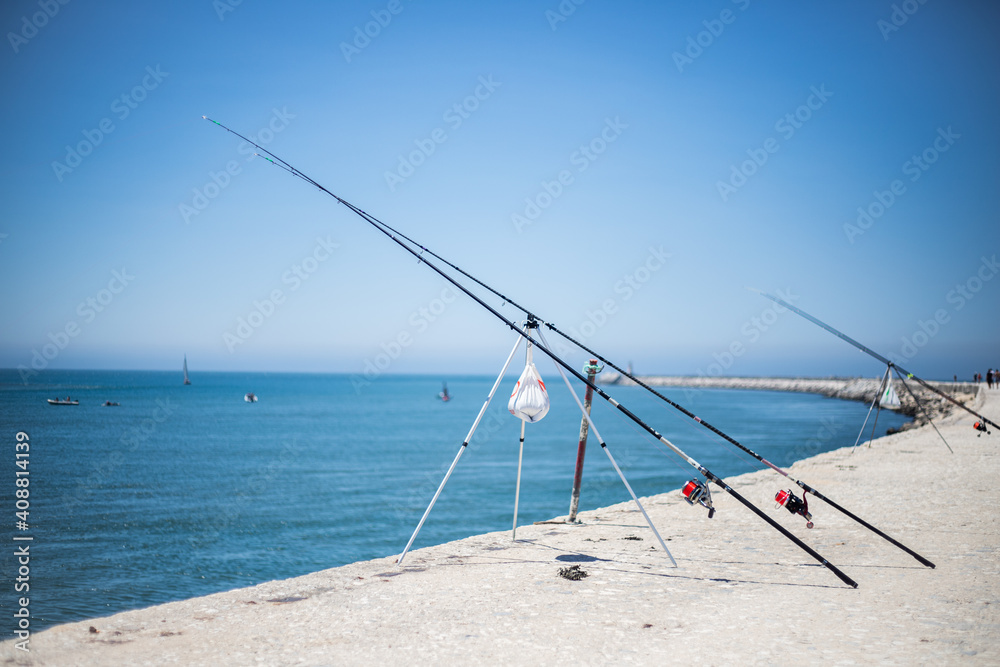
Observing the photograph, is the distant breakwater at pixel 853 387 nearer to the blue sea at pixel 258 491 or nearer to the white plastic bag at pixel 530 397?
the blue sea at pixel 258 491

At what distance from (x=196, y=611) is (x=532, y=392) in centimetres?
503

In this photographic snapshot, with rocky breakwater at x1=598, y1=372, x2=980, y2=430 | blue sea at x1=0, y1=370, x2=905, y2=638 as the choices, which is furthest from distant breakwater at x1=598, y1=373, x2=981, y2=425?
blue sea at x1=0, y1=370, x2=905, y2=638

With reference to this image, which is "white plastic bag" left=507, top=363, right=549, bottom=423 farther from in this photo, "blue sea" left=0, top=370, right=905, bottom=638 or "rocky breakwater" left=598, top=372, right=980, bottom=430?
"rocky breakwater" left=598, top=372, right=980, bottom=430

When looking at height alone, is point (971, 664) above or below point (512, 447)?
above

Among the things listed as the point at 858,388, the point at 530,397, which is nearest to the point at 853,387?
the point at 858,388

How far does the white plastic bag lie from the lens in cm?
902

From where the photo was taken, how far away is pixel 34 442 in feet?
114

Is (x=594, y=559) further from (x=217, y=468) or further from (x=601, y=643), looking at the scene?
(x=217, y=468)

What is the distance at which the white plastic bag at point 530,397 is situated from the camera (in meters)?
9.02

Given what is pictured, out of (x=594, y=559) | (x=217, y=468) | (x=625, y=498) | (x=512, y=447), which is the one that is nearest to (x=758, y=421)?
(x=512, y=447)

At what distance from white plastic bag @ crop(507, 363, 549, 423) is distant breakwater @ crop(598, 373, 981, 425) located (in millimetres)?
20801

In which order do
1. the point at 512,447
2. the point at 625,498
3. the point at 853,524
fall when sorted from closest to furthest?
the point at 853,524 < the point at 625,498 < the point at 512,447

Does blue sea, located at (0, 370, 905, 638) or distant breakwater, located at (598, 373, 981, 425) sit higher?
distant breakwater, located at (598, 373, 981, 425)

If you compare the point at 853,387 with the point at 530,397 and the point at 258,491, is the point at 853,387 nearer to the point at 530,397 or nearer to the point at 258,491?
the point at 258,491
